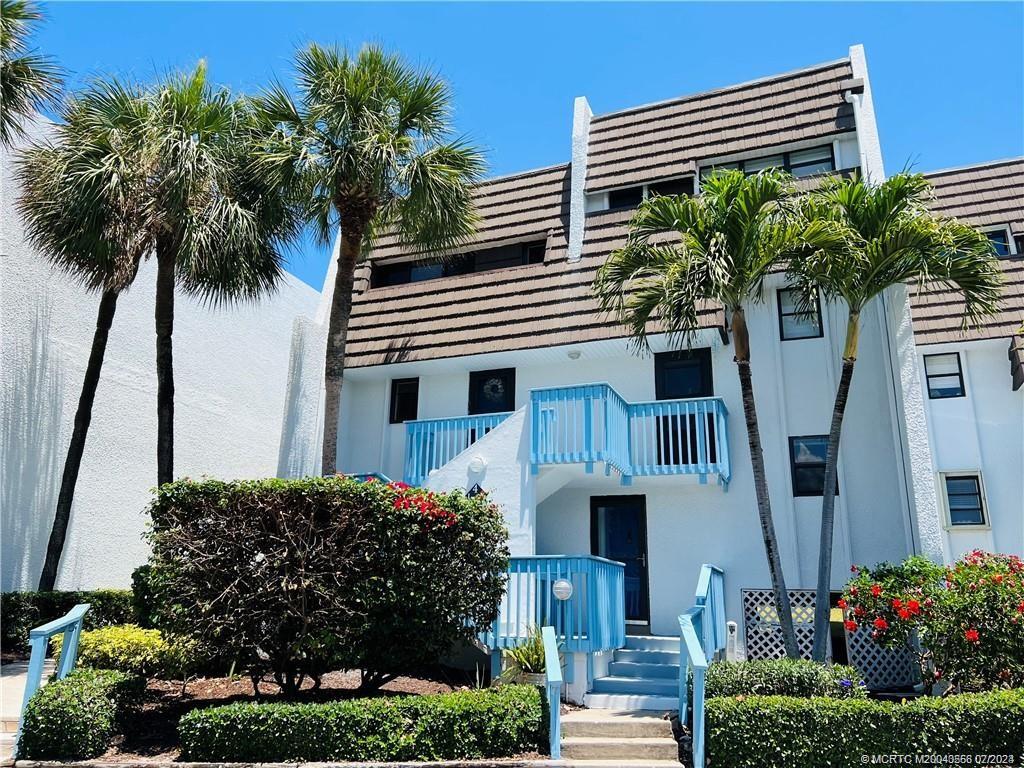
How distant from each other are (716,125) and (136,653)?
1347 centimetres

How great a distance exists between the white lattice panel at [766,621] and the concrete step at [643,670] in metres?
2.15

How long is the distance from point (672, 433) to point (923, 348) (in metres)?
6.03

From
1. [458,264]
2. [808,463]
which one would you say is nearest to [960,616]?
A: [808,463]

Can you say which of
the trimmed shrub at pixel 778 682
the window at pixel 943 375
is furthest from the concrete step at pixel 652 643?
the window at pixel 943 375

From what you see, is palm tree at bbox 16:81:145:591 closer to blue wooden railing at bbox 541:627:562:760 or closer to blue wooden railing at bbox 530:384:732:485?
blue wooden railing at bbox 530:384:732:485

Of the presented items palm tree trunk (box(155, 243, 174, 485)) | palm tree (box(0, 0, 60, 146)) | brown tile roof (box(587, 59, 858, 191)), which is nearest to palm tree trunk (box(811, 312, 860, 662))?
brown tile roof (box(587, 59, 858, 191))

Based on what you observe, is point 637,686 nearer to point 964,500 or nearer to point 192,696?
point 192,696

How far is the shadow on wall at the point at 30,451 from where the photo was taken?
41.2ft

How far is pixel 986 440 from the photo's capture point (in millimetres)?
15852

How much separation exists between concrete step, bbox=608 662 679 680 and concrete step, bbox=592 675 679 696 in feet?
0.68

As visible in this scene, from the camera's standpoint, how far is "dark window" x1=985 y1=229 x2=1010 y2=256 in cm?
1720

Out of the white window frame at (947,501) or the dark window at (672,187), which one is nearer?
the white window frame at (947,501)

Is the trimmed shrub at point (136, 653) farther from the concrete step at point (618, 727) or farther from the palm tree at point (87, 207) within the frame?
the concrete step at point (618, 727)

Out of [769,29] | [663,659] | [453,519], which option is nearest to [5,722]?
[453,519]
